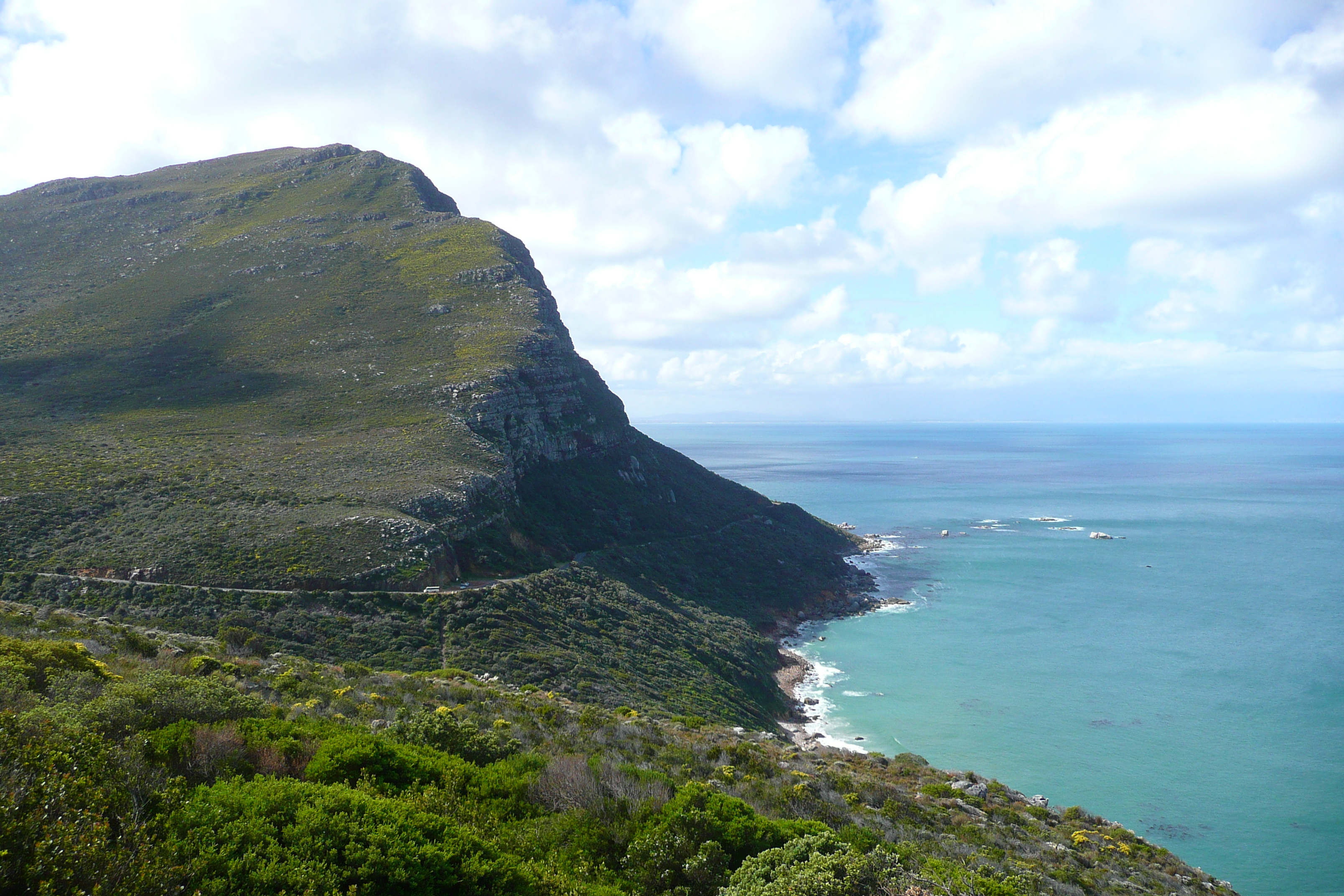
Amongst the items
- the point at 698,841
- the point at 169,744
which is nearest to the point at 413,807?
the point at 169,744

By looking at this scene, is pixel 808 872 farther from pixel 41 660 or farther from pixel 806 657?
pixel 806 657

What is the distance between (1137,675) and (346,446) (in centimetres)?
5271

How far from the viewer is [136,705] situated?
1061 centimetres

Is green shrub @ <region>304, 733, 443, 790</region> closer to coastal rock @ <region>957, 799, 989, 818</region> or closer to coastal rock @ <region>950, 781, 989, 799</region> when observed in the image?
coastal rock @ <region>957, 799, 989, 818</region>

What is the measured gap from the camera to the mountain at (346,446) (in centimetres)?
3130

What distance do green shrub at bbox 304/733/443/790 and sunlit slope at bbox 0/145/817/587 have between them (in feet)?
75.4

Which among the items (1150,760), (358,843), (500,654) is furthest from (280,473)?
(1150,760)

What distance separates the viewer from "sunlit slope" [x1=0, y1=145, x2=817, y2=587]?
33344 millimetres

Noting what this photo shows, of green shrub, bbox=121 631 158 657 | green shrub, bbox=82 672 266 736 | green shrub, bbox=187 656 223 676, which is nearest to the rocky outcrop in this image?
green shrub, bbox=121 631 158 657

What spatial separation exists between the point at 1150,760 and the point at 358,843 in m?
39.0

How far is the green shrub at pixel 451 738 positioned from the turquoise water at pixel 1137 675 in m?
26.6

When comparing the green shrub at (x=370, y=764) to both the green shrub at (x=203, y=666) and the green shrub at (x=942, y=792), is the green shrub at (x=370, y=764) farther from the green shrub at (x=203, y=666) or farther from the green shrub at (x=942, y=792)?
the green shrub at (x=942, y=792)

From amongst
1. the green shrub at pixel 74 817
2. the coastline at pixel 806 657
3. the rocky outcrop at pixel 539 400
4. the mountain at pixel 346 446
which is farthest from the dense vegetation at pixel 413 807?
the rocky outcrop at pixel 539 400

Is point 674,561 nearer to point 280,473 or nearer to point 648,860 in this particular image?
point 280,473
